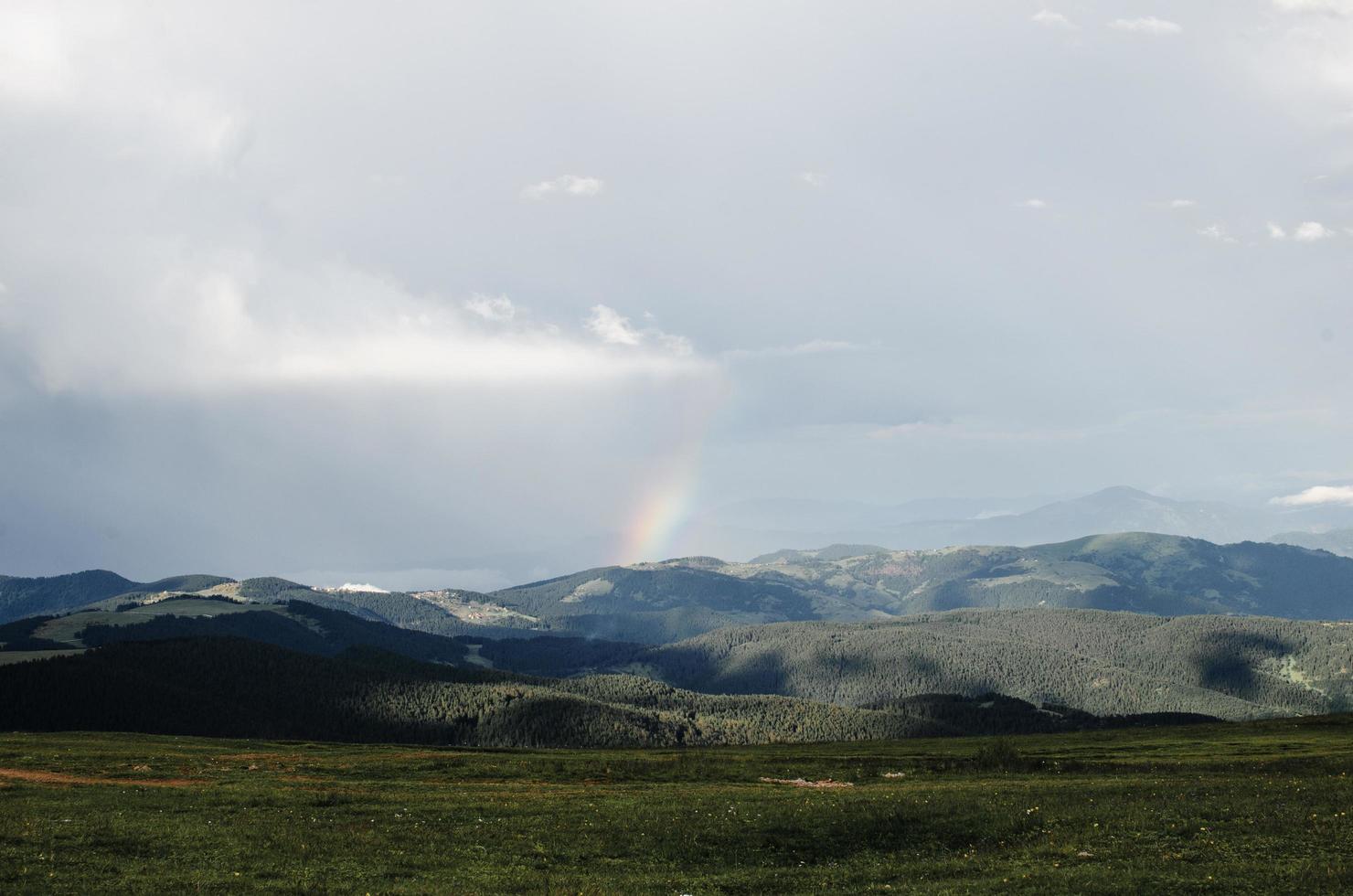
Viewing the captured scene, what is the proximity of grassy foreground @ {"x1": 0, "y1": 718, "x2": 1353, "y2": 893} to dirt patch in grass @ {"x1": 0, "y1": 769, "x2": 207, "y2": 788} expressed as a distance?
1.73ft

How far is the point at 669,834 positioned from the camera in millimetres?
60938

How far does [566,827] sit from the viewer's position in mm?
63031

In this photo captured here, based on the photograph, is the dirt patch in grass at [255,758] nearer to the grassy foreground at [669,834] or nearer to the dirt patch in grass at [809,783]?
the grassy foreground at [669,834]

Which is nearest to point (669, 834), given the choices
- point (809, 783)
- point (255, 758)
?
point (809, 783)

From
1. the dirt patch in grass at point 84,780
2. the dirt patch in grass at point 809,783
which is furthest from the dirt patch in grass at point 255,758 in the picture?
the dirt patch in grass at point 809,783

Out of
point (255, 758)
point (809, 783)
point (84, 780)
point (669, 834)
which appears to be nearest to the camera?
point (669, 834)

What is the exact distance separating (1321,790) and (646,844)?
5164 cm

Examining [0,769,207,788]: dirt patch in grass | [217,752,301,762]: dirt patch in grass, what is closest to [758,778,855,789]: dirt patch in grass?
[0,769,207,788]: dirt patch in grass

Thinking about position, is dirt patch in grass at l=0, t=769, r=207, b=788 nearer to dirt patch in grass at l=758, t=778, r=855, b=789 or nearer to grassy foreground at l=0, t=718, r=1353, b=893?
grassy foreground at l=0, t=718, r=1353, b=893

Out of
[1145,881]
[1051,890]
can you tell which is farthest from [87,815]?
[1145,881]

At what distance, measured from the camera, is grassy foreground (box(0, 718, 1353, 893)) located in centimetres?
4700

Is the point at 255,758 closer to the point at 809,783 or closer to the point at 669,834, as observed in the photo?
the point at 809,783

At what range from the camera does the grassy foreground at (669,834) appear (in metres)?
47.0

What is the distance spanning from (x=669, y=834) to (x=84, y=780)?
208ft
